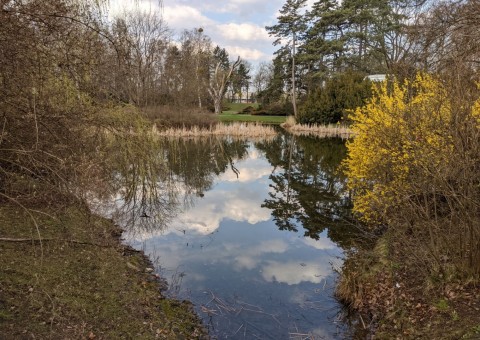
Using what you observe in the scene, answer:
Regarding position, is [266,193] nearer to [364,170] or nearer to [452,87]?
[364,170]

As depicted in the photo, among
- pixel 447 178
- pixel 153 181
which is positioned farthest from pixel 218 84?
pixel 447 178

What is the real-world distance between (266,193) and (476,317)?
921cm

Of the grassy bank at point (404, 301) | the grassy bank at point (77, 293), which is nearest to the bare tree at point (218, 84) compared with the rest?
the grassy bank at point (77, 293)

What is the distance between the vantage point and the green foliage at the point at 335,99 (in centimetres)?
3123

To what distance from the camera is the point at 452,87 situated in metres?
4.29

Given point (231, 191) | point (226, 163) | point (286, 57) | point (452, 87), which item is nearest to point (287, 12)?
point (286, 57)

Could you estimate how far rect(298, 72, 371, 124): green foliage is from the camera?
31.2 meters

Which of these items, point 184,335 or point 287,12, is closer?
point 184,335

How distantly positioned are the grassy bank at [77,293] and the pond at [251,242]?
0.60 m

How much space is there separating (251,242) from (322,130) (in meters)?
24.0

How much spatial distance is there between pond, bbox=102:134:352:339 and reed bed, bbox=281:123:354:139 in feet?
43.9

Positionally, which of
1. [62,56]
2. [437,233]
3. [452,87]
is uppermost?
[62,56]

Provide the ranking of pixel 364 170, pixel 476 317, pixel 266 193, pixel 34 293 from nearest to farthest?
pixel 476 317 → pixel 34 293 → pixel 364 170 → pixel 266 193

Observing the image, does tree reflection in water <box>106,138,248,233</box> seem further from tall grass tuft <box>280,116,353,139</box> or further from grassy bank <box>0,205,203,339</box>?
tall grass tuft <box>280,116,353,139</box>
